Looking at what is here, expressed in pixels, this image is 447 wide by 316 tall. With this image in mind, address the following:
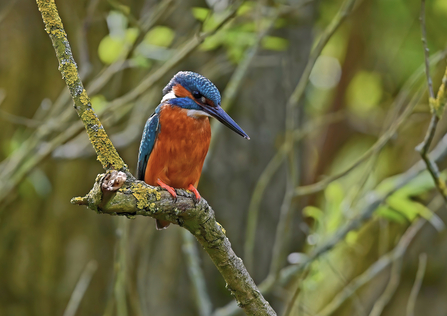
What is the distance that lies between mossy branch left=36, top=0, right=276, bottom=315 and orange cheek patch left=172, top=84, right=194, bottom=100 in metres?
1.27

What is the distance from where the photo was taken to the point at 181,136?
3.56 m

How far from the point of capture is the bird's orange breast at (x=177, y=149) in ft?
11.6

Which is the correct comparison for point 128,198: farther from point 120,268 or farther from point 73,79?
point 120,268

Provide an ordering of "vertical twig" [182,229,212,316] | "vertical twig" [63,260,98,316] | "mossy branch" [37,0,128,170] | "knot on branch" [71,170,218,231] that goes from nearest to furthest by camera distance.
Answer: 1. "knot on branch" [71,170,218,231]
2. "mossy branch" [37,0,128,170]
3. "vertical twig" [63,260,98,316]
4. "vertical twig" [182,229,212,316]

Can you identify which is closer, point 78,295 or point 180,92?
point 180,92

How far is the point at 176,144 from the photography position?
3.55m

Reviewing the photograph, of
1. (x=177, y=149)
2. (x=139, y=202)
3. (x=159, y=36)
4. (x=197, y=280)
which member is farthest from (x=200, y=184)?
(x=139, y=202)

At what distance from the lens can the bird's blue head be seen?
11.1 ft

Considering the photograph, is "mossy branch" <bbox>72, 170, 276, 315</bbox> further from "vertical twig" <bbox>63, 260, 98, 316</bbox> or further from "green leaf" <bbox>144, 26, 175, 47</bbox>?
"green leaf" <bbox>144, 26, 175, 47</bbox>

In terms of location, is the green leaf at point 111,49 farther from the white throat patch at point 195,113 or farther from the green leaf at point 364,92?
the green leaf at point 364,92

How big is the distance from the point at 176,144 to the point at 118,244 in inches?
34.8

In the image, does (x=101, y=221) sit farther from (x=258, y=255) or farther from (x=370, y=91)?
(x=370, y=91)

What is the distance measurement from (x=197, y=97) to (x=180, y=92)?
0.58ft

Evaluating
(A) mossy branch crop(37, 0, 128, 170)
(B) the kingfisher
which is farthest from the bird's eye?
(A) mossy branch crop(37, 0, 128, 170)
